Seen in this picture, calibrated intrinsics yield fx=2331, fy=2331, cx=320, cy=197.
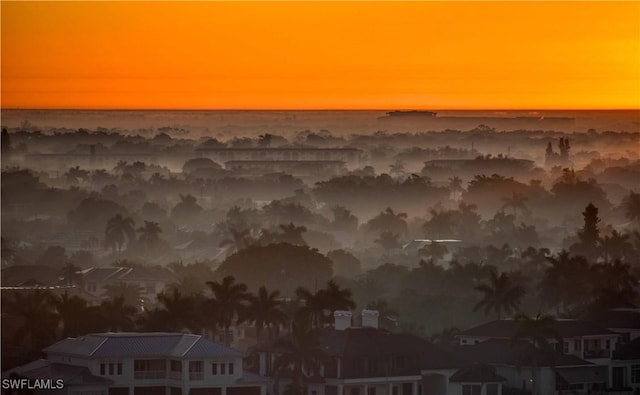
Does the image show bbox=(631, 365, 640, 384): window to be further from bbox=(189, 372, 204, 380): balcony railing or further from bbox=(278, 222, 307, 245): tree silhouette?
bbox=(278, 222, 307, 245): tree silhouette

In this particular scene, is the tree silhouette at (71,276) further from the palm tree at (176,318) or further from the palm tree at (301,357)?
the palm tree at (301,357)

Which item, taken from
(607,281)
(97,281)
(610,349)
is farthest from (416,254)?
(610,349)

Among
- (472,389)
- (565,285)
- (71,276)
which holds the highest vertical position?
(71,276)

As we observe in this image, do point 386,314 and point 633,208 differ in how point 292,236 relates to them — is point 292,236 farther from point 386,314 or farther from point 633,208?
point 386,314

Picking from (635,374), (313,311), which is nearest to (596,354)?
(635,374)

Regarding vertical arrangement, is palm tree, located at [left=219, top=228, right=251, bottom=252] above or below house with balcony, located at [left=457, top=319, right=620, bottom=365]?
above

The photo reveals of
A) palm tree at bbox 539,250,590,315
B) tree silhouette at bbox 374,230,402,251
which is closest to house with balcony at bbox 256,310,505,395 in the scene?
palm tree at bbox 539,250,590,315
